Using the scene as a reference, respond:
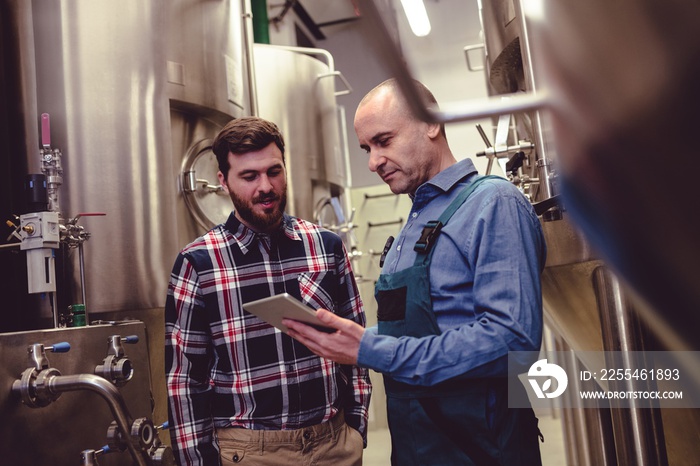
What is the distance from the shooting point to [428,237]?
1123 millimetres

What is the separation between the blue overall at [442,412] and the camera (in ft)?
3.45

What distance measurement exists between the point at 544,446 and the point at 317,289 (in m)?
3.31

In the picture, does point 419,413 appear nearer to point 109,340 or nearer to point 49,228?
point 109,340

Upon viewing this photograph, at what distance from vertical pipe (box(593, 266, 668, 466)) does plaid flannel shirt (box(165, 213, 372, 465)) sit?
2.02ft

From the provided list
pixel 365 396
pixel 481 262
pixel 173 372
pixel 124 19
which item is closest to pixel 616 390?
pixel 365 396

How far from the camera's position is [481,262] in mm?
1041

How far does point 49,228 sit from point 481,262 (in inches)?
48.3

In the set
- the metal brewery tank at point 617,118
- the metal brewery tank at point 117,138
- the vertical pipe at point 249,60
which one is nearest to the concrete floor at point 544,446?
the metal brewery tank at point 117,138

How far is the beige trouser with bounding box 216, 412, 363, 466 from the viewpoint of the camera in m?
1.37

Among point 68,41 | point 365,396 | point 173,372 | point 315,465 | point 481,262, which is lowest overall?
point 315,465

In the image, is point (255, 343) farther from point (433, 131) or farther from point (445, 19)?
Answer: point (445, 19)

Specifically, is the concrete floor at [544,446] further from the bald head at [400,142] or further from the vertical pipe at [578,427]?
the bald head at [400,142]

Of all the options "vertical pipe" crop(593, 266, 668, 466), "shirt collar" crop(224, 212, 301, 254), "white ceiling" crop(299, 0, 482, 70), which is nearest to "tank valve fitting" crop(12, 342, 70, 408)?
"shirt collar" crop(224, 212, 301, 254)

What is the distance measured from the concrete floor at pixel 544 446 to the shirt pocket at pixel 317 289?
2.70 metres
